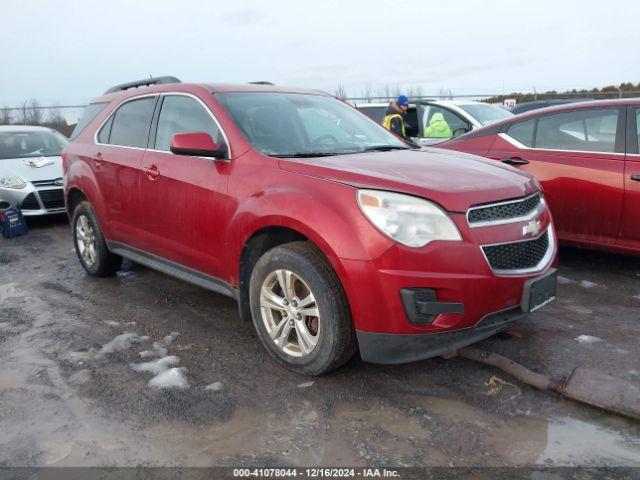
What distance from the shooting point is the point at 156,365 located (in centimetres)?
352

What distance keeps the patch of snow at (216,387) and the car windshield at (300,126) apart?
4.74 ft

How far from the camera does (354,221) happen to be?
113 inches

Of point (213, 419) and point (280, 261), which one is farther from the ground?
point (280, 261)

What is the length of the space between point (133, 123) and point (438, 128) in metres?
5.51

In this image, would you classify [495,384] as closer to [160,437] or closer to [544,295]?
[544,295]

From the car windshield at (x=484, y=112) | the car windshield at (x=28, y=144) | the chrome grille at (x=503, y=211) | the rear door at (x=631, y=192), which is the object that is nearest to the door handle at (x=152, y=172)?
the chrome grille at (x=503, y=211)

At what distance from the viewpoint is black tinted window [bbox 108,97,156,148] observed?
454cm

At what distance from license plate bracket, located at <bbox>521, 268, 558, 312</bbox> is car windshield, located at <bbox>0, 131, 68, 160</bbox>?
8087 millimetres

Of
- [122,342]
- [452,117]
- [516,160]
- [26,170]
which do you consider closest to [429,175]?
[122,342]

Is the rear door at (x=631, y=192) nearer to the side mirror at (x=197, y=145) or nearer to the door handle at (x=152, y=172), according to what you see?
the side mirror at (x=197, y=145)

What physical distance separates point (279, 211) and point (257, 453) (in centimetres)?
130

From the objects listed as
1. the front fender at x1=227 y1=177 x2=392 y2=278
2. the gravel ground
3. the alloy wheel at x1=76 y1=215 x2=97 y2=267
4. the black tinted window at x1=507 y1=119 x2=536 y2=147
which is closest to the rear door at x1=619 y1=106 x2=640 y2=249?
the gravel ground

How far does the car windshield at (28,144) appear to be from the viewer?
884 cm

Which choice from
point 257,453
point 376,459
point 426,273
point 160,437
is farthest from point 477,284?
point 160,437
